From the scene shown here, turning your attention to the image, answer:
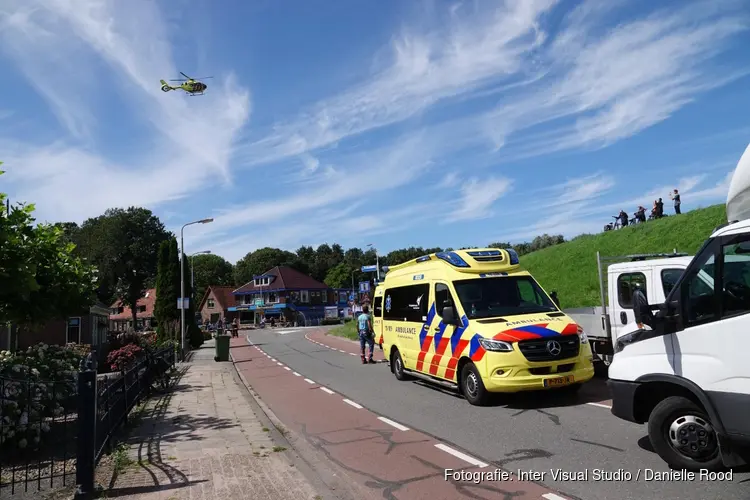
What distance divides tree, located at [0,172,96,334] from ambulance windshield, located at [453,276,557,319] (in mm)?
6333

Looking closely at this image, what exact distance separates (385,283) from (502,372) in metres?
5.68

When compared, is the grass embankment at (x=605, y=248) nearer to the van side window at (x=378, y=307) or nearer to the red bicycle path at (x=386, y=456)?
the van side window at (x=378, y=307)

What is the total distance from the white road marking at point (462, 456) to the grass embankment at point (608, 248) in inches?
717

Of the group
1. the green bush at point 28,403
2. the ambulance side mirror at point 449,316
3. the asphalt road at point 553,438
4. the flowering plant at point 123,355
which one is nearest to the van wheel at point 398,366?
the asphalt road at point 553,438

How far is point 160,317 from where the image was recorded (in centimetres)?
3259

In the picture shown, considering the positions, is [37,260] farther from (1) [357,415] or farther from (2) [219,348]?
(2) [219,348]

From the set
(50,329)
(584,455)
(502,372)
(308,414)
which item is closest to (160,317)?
(50,329)

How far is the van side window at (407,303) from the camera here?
36.4ft

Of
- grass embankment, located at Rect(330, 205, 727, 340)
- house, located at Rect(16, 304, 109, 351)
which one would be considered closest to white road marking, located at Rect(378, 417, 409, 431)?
grass embankment, located at Rect(330, 205, 727, 340)

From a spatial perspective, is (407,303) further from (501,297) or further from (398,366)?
(501,297)

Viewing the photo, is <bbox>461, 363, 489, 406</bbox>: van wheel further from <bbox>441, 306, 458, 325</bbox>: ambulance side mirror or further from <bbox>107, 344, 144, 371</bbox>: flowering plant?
<bbox>107, 344, 144, 371</bbox>: flowering plant

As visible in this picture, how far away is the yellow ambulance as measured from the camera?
332 inches

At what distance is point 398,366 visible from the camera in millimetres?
12680

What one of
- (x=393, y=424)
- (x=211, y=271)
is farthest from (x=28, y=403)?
(x=211, y=271)
